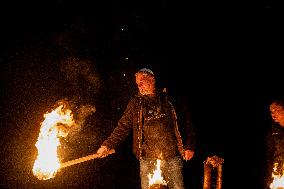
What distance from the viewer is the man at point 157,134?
6.07 m

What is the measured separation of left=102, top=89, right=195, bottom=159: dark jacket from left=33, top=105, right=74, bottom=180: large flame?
848 mm

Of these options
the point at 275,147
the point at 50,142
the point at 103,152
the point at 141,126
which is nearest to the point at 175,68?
the point at 141,126

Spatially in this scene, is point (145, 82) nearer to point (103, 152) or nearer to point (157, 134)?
point (157, 134)

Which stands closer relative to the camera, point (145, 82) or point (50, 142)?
point (50, 142)

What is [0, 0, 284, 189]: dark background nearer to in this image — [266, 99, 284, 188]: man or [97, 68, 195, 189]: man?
[97, 68, 195, 189]: man

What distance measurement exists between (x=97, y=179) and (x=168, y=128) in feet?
8.53

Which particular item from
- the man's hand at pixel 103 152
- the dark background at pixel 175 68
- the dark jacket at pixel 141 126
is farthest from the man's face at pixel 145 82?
the dark background at pixel 175 68

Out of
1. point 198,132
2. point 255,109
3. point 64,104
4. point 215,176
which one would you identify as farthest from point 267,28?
point 64,104

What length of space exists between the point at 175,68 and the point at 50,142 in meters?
3.10

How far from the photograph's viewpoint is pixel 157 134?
6094 mm

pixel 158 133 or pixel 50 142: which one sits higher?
pixel 158 133

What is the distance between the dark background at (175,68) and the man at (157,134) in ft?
4.82

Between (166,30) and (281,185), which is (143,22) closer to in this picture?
(166,30)

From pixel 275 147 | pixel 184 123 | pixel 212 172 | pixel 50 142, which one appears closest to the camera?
pixel 212 172
